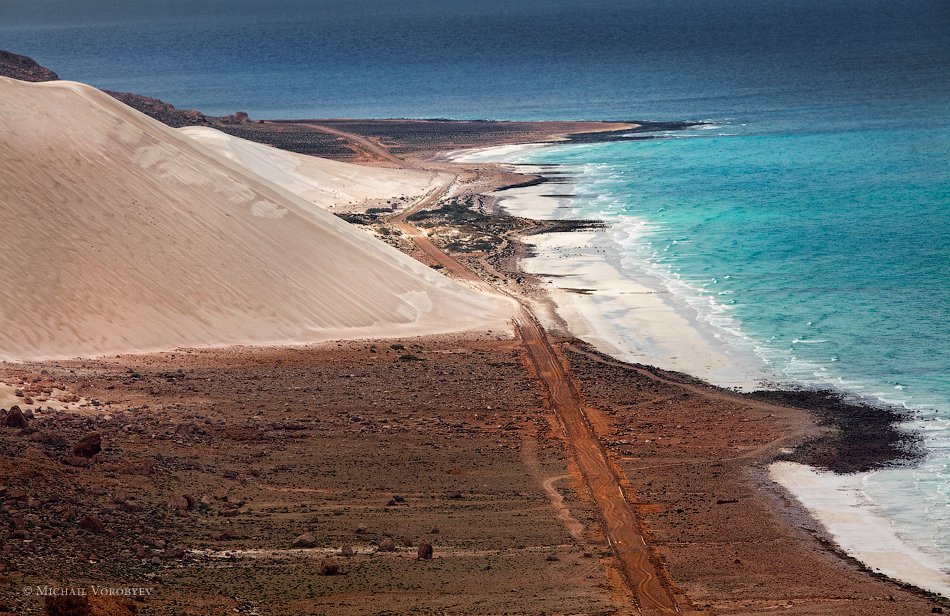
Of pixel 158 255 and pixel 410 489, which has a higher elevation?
pixel 158 255

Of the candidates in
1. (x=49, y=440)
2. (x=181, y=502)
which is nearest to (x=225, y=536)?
(x=181, y=502)

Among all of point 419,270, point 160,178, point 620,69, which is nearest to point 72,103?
point 160,178

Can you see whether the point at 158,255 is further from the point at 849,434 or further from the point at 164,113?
the point at 164,113

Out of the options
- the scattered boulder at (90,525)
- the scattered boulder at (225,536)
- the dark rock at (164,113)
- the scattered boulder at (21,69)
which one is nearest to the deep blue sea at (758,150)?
the scattered boulder at (225,536)

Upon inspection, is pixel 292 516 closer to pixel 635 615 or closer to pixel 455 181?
pixel 635 615

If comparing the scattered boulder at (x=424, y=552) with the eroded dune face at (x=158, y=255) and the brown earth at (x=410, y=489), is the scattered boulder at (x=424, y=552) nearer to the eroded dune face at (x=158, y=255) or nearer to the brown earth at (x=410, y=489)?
the brown earth at (x=410, y=489)

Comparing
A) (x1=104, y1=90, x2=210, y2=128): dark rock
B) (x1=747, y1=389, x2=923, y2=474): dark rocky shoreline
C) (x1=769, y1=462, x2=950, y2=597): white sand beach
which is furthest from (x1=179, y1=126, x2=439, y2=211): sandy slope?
Result: (x1=769, y1=462, x2=950, y2=597): white sand beach
